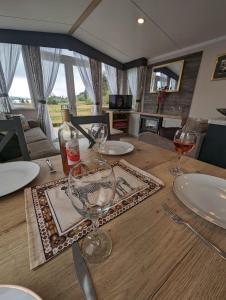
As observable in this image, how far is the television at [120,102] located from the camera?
162 inches

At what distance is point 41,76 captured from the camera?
3.20 metres

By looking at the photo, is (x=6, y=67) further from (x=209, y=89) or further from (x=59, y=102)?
(x=209, y=89)

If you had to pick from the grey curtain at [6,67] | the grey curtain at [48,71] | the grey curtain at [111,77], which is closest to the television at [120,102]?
the grey curtain at [111,77]

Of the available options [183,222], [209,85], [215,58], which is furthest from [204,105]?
[183,222]

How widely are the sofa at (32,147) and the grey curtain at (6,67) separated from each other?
67 centimetres

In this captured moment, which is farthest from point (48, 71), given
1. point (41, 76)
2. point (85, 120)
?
point (85, 120)

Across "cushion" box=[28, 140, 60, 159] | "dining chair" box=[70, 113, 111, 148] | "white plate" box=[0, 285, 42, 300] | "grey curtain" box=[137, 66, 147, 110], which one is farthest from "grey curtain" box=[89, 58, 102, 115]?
"white plate" box=[0, 285, 42, 300]

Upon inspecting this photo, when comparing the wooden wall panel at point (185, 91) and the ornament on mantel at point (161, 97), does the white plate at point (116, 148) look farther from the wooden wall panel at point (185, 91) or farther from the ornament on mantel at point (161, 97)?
the ornament on mantel at point (161, 97)

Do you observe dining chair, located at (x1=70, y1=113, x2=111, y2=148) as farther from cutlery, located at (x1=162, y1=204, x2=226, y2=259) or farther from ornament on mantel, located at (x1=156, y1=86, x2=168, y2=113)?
ornament on mantel, located at (x1=156, y1=86, x2=168, y2=113)

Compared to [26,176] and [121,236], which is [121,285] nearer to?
[121,236]

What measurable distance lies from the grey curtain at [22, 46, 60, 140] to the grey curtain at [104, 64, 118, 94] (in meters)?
1.44

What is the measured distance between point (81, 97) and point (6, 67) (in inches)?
67.9

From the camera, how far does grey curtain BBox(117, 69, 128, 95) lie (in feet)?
14.4

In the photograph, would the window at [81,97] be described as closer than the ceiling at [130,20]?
No
